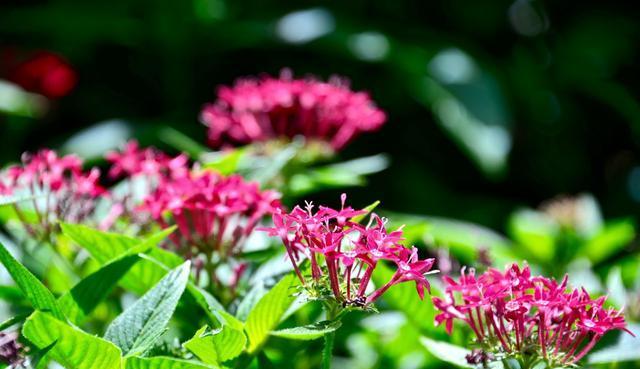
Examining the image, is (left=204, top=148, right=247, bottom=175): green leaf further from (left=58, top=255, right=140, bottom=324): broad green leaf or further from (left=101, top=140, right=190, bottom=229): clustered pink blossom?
(left=58, top=255, right=140, bottom=324): broad green leaf

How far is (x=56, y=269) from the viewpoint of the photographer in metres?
1.17

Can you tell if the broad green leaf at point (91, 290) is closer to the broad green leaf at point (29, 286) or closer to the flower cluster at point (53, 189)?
the broad green leaf at point (29, 286)

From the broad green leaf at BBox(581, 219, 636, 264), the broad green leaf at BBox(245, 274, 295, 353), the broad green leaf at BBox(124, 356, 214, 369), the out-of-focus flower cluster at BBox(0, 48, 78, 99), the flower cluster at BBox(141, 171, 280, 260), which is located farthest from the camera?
the out-of-focus flower cluster at BBox(0, 48, 78, 99)

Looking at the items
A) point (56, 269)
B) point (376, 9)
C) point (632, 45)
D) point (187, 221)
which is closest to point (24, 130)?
point (376, 9)

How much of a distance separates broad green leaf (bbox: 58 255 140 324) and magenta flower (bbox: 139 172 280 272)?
0.10 meters

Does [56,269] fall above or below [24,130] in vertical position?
above

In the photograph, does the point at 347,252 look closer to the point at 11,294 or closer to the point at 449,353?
the point at 449,353

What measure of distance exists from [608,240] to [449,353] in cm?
88

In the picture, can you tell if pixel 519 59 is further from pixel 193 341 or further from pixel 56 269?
pixel 193 341

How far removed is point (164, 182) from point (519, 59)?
2022 millimetres

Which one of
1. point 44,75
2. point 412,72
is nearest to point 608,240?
point 412,72

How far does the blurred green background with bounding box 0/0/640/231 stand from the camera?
255cm

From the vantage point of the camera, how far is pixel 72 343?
730 millimetres

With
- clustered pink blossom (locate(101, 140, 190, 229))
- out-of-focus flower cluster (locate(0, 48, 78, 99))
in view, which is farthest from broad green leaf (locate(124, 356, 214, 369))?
out-of-focus flower cluster (locate(0, 48, 78, 99))
